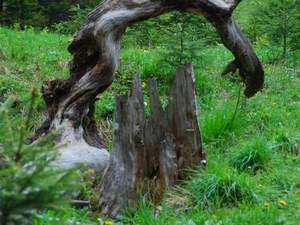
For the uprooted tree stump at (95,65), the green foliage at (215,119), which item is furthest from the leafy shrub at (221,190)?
the uprooted tree stump at (95,65)

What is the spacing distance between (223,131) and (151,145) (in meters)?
1.92

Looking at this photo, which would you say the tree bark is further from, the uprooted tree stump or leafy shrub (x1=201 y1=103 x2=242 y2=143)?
A: leafy shrub (x1=201 y1=103 x2=242 y2=143)

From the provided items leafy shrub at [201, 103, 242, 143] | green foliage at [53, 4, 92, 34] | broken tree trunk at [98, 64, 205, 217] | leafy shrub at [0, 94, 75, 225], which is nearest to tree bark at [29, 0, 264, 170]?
broken tree trunk at [98, 64, 205, 217]

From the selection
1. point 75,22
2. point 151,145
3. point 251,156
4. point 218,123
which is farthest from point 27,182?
point 75,22

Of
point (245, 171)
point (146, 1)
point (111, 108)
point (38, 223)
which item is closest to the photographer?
point (38, 223)

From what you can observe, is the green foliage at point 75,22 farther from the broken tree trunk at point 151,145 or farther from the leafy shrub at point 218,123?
the broken tree trunk at point 151,145

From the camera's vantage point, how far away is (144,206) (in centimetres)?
551

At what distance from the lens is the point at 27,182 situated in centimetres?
269

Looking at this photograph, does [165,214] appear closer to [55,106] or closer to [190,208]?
[190,208]

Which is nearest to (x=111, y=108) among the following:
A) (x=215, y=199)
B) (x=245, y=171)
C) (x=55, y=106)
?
(x=55, y=106)

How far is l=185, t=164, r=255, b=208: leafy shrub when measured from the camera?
18.8 feet

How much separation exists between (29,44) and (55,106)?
5441 mm

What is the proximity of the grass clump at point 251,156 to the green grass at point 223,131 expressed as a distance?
0.01 m

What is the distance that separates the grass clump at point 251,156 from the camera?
6609mm
